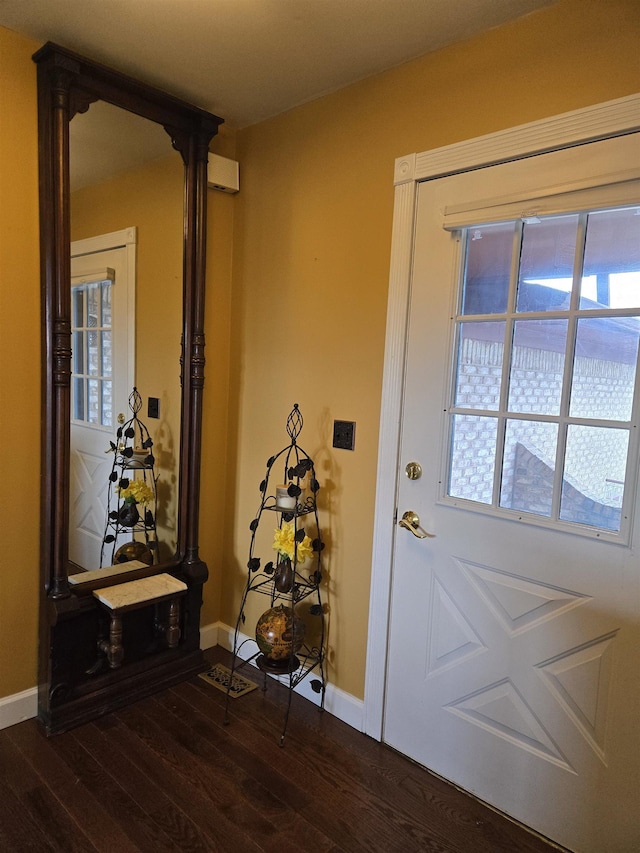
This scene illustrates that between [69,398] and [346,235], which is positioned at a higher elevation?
[346,235]

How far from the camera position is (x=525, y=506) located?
1.63 metres

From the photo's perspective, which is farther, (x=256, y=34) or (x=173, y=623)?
(x=173, y=623)

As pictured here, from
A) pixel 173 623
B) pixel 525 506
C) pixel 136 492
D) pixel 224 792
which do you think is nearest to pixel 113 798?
pixel 224 792

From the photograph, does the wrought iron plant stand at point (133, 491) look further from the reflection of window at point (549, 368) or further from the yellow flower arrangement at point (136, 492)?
the reflection of window at point (549, 368)

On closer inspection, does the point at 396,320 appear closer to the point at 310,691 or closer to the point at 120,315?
the point at 120,315

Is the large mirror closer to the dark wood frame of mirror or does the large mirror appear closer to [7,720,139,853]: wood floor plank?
the dark wood frame of mirror

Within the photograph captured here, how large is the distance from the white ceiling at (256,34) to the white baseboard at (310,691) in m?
2.35

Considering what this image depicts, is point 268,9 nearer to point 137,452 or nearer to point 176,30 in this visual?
point 176,30

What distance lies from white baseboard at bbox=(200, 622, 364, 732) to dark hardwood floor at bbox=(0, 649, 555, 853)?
0.13 feet

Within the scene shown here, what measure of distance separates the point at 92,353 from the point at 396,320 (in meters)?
1.18

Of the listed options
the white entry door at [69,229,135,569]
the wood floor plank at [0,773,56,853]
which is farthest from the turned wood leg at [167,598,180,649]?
the wood floor plank at [0,773,56,853]

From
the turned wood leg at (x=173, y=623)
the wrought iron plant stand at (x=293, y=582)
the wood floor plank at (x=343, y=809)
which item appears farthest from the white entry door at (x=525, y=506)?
the turned wood leg at (x=173, y=623)

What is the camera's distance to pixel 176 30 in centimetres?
175

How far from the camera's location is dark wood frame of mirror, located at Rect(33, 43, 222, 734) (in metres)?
1.90
